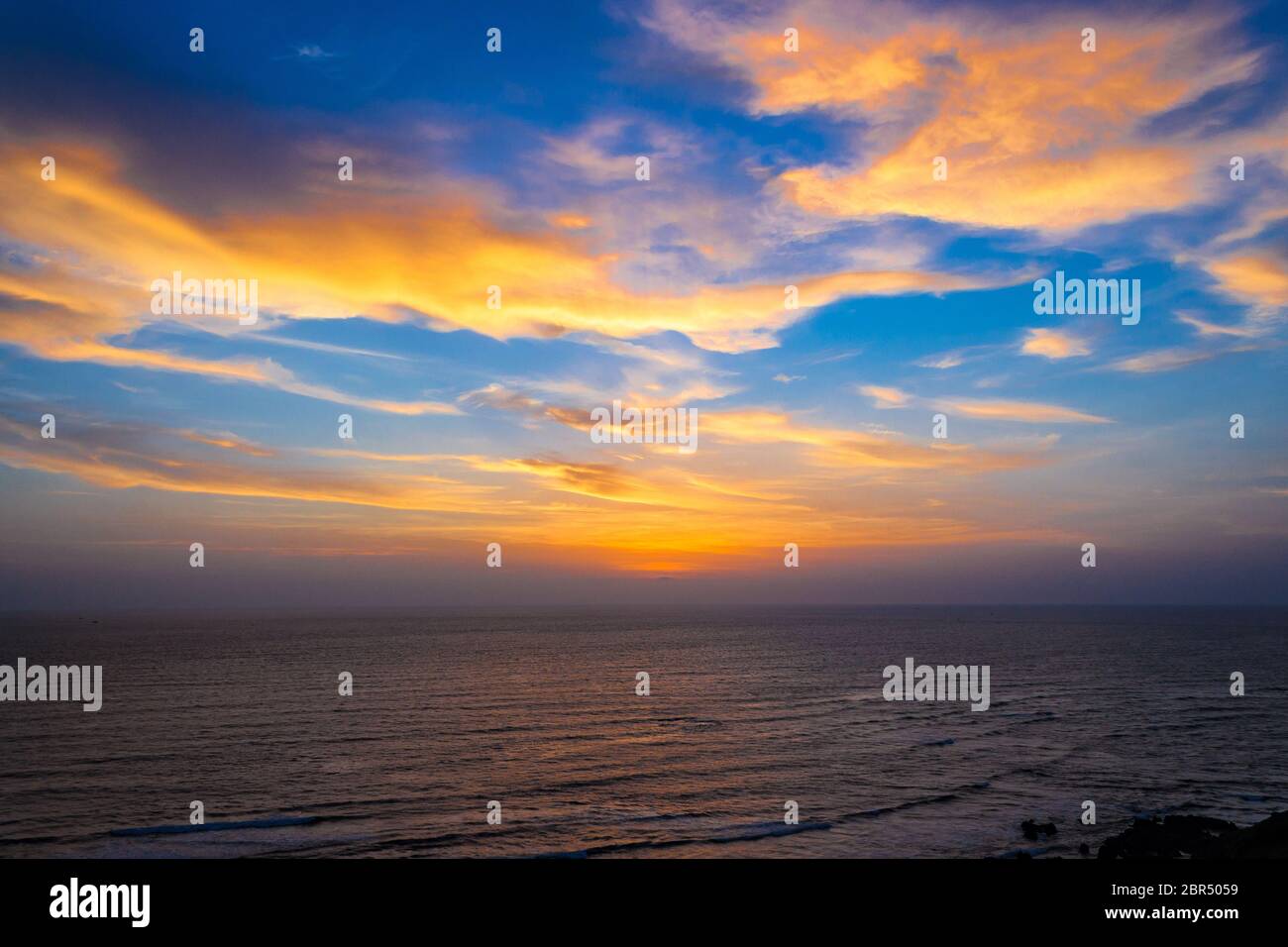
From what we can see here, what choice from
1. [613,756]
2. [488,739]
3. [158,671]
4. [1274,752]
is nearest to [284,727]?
[488,739]

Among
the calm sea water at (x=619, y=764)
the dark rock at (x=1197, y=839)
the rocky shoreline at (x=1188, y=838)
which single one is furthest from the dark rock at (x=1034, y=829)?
the dark rock at (x=1197, y=839)

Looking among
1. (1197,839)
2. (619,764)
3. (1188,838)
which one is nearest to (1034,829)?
(1188,838)

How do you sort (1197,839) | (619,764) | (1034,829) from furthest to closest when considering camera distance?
1. (619,764)
2. (1034,829)
3. (1197,839)

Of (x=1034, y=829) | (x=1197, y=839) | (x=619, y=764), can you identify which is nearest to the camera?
(x=1197, y=839)

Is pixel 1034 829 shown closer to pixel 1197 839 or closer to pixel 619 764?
pixel 1197 839

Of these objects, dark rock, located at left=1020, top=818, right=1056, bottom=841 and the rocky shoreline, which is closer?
the rocky shoreline

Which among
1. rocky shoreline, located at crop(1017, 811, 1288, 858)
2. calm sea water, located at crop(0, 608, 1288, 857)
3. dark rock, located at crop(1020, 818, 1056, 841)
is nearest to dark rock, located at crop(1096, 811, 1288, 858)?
rocky shoreline, located at crop(1017, 811, 1288, 858)

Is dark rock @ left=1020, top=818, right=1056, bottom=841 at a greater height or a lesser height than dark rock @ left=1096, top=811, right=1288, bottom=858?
lesser

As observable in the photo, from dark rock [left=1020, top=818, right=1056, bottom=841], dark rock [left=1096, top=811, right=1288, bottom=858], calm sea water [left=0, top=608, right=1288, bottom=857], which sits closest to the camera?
dark rock [left=1096, top=811, right=1288, bottom=858]

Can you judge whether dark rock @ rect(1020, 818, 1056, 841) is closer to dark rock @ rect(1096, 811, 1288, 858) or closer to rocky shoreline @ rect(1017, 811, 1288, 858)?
rocky shoreline @ rect(1017, 811, 1288, 858)
